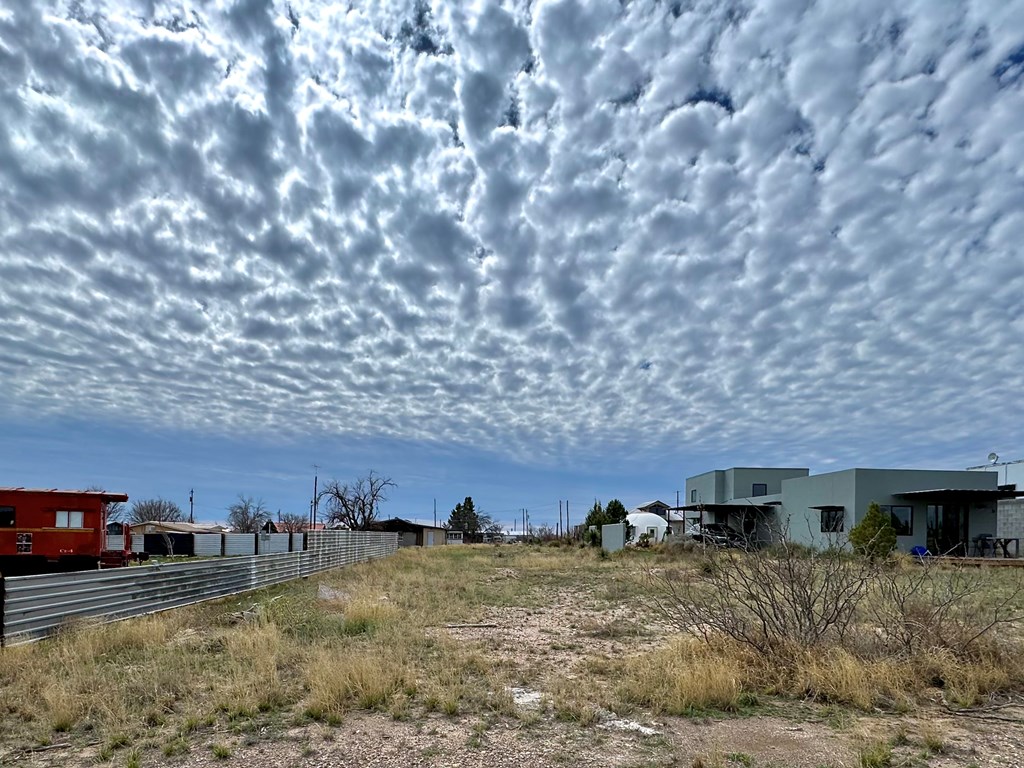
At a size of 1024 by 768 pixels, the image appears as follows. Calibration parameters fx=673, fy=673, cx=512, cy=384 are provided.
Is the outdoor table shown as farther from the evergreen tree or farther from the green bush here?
the evergreen tree

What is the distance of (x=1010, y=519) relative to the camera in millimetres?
32156

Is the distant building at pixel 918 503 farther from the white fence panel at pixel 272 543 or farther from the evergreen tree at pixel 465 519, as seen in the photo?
the evergreen tree at pixel 465 519

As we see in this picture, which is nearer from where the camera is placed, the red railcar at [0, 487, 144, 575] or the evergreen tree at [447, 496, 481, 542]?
the red railcar at [0, 487, 144, 575]

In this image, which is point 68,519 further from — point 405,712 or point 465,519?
point 465,519

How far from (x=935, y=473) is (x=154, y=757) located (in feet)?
116

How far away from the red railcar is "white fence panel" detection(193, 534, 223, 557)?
18.5 m

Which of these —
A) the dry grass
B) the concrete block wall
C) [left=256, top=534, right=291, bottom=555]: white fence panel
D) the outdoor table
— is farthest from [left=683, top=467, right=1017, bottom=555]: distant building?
the dry grass

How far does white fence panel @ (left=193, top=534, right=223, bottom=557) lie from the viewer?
3909 cm

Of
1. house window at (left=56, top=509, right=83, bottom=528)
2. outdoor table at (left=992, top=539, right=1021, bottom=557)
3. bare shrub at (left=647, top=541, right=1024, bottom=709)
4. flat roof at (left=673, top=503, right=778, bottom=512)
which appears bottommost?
outdoor table at (left=992, top=539, right=1021, bottom=557)

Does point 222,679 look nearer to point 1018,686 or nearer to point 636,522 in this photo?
point 1018,686

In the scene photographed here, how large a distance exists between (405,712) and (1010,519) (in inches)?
1427

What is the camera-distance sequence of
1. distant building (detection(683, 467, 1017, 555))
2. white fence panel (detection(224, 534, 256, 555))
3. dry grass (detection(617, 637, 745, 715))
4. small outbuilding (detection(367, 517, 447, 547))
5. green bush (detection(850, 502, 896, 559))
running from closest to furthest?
dry grass (detection(617, 637, 745, 715))
green bush (detection(850, 502, 896, 559))
distant building (detection(683, 467, 1017, 555))
white fence panel (detection(224, 534, 256, 555))
small outbuilding (detection(367, 517, 447, 547))

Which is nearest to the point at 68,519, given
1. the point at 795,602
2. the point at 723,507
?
the point at 795,602

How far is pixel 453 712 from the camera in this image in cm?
596
